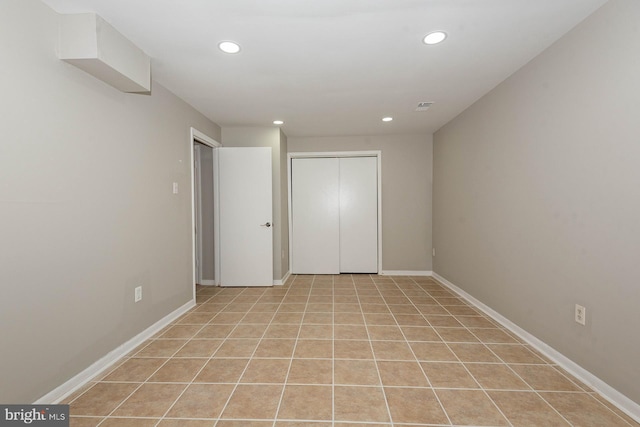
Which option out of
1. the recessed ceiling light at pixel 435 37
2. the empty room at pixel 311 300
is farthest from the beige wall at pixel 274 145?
the recessed ceiling light at pixel 435 37

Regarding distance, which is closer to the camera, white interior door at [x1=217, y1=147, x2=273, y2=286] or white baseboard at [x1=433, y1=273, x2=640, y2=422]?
white baseboard at [x1=433, y1=273, x2=640, y2=422]

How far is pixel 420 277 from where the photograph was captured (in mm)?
4809

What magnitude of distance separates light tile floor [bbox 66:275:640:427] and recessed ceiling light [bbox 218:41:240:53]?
2.36m

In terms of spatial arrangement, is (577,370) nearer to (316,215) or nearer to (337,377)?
(337,377)

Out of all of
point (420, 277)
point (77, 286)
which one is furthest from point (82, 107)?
point (420, 277)

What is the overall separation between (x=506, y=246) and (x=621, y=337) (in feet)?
3.84

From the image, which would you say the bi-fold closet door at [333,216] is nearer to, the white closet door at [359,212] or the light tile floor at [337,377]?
the white closet door at [359,212]

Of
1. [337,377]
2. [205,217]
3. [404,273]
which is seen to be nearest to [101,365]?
[337,377]

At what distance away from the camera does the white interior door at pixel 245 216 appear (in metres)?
4.18

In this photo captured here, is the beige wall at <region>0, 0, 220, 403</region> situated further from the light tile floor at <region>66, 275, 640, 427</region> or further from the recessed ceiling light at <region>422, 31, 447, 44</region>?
the recessed ceiling light at <region>422, 31, 447, 44</region>

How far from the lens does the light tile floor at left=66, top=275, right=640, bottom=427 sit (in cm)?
160

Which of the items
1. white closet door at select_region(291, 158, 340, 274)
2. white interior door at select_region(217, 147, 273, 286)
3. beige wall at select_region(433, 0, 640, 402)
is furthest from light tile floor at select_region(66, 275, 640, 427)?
white closet door at select_region(291, 158, 340, 274)

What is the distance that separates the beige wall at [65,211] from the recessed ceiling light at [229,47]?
90 cm

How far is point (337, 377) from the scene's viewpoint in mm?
1955
